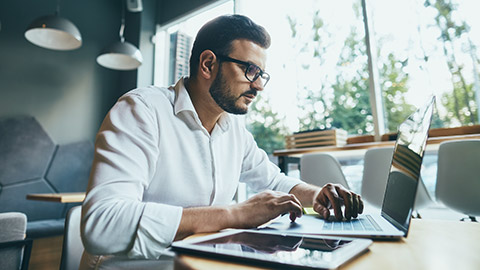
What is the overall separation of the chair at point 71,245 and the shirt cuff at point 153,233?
1.84ft

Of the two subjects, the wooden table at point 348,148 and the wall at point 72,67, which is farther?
the wall at point 72,67

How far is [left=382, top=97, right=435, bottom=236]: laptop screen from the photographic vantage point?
57cm

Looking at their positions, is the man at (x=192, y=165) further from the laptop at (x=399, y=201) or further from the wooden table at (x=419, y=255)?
the wooden table at (x=419, y=255)

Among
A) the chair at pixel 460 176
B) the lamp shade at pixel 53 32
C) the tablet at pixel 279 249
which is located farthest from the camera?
the lamp shade at pixel 53 32

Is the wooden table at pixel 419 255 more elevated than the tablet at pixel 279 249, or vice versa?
the tablet at pixel 279 249

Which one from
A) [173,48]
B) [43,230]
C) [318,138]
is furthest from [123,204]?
[173,48]

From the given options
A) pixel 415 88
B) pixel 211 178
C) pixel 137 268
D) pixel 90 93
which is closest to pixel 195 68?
pixel 211 178

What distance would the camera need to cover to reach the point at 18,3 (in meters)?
3.97

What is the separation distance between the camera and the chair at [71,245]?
105 centimetres

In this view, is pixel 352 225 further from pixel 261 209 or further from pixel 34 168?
pixel 34 168

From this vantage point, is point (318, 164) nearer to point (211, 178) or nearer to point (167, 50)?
point (211, 178)

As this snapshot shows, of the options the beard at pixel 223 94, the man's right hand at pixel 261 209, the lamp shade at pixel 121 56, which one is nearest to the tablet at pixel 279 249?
the man's right hand at pixel 261 209

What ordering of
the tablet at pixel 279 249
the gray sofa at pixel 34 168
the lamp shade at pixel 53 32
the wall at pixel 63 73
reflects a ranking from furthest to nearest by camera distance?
the wall at pixel 63 73
the gray sofa at pixel 34 168
the lamp shade at pixel 53 32
the tablet at pixel 279 249

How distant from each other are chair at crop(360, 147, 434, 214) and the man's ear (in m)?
1.62
